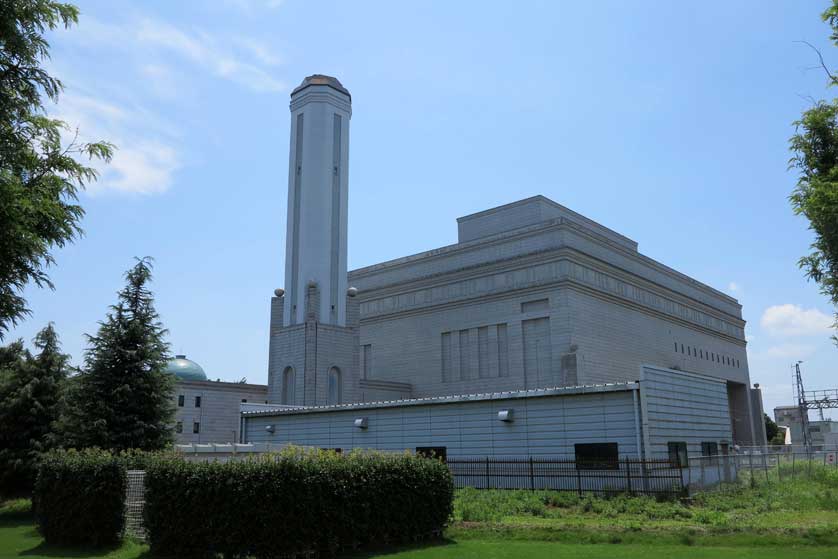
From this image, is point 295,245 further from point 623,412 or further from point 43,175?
point 43,175

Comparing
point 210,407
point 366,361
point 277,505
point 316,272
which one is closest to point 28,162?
point 277,505

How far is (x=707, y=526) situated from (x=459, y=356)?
132 feet

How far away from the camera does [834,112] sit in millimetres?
18438

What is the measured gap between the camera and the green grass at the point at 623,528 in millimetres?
14719

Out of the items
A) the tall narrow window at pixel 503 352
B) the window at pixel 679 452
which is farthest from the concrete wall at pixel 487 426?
the tall narrow window at pixel 503 352

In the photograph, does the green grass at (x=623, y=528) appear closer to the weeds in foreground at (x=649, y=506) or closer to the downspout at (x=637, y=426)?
the weeds in foreground at (x=649, y=506)

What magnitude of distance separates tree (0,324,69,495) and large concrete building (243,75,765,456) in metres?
10.9

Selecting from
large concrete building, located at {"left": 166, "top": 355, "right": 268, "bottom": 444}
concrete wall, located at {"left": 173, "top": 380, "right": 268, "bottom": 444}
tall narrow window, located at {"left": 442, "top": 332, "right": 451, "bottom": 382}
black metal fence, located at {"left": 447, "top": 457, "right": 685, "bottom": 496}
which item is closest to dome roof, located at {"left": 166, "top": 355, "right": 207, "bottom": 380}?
large concrete building, located at {"left": 166, "top": 355, "right": 268, "bottom": 444}

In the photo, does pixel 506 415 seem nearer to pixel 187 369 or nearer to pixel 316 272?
pixel 316 272

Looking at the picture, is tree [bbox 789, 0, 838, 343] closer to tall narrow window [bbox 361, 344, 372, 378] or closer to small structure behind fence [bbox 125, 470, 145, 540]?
small structure behind fence [bbox 125, 470, 145, 540]

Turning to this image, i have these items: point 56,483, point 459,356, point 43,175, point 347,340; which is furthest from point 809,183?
point 459,356

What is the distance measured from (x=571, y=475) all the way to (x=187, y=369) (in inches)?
1639

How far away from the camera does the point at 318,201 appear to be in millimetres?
48281

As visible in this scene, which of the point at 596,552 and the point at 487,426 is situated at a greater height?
the point at 487,426
